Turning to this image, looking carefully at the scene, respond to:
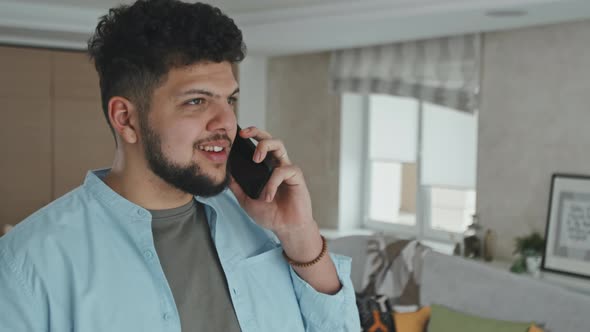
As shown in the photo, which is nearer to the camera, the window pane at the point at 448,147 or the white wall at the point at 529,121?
the white wall at the point at 529,121

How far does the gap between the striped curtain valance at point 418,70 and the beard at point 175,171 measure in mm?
3945

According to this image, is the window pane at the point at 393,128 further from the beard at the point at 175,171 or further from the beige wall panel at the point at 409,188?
the beard at the point at 175,171

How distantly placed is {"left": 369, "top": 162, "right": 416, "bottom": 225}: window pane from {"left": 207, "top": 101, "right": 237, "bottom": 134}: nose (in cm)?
466

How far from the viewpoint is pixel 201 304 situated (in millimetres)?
1296

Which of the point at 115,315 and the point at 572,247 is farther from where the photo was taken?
the point at 572,247

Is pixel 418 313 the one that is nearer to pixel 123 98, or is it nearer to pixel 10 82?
pixel 123 98

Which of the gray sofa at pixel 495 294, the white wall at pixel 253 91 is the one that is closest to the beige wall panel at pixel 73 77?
the white wall at pixel 253 91

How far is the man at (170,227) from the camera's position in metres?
1.17

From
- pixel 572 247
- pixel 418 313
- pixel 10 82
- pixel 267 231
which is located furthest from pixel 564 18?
pixel 10 82

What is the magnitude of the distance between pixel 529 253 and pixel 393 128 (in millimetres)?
1866

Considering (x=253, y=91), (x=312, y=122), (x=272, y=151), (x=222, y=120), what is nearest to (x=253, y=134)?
(x=272, y=151)

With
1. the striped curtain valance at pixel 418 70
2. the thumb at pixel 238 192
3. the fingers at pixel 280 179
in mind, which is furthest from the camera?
the striped curtain valance at pixel 418 70

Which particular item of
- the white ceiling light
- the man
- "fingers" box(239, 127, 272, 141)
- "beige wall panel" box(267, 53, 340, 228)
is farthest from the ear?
"beige wall panel" box(267, 53, 340, 228)

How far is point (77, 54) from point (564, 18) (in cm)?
409
